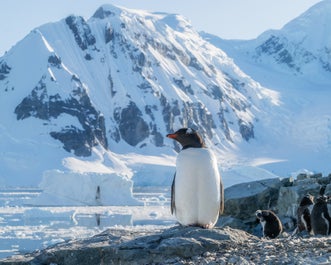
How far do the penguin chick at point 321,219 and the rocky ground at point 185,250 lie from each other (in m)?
1.67

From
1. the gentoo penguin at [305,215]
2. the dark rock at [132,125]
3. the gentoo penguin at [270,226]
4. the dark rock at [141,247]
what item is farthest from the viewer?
the dark rock at [132,125]

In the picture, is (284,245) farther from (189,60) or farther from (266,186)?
(189,60)

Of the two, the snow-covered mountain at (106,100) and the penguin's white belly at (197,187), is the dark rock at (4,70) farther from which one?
the penguin's white belly at (197,187)

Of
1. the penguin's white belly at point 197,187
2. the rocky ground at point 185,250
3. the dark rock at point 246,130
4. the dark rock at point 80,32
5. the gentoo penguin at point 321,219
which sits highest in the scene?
the dark rock at point 80,32

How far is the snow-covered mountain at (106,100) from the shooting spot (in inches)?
5625

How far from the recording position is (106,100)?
173500mm

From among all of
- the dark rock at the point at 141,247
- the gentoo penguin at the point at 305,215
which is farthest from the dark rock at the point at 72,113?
the dark rock at the point at 141,247

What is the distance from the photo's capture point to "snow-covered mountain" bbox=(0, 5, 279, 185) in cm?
14288

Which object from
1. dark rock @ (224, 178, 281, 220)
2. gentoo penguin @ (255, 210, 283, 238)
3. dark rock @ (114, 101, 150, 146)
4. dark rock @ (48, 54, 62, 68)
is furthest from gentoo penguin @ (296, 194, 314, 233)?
dark rock @ (114, 101, 150, 146)

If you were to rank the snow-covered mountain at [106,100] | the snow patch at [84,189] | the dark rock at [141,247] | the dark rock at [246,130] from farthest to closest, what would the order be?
the dark rock at [246,130] < the snow-covered mountain at [106,100] < the snow patch at [84,189] < the dark rock at [141,247]

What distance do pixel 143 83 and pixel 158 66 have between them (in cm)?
1241

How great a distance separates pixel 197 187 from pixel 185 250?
1268mm

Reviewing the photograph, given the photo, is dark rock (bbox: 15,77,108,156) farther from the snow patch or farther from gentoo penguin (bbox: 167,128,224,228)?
gentoo penguin (bbox: 167,128,224,228)

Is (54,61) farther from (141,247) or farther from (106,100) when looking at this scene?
(141,247)
